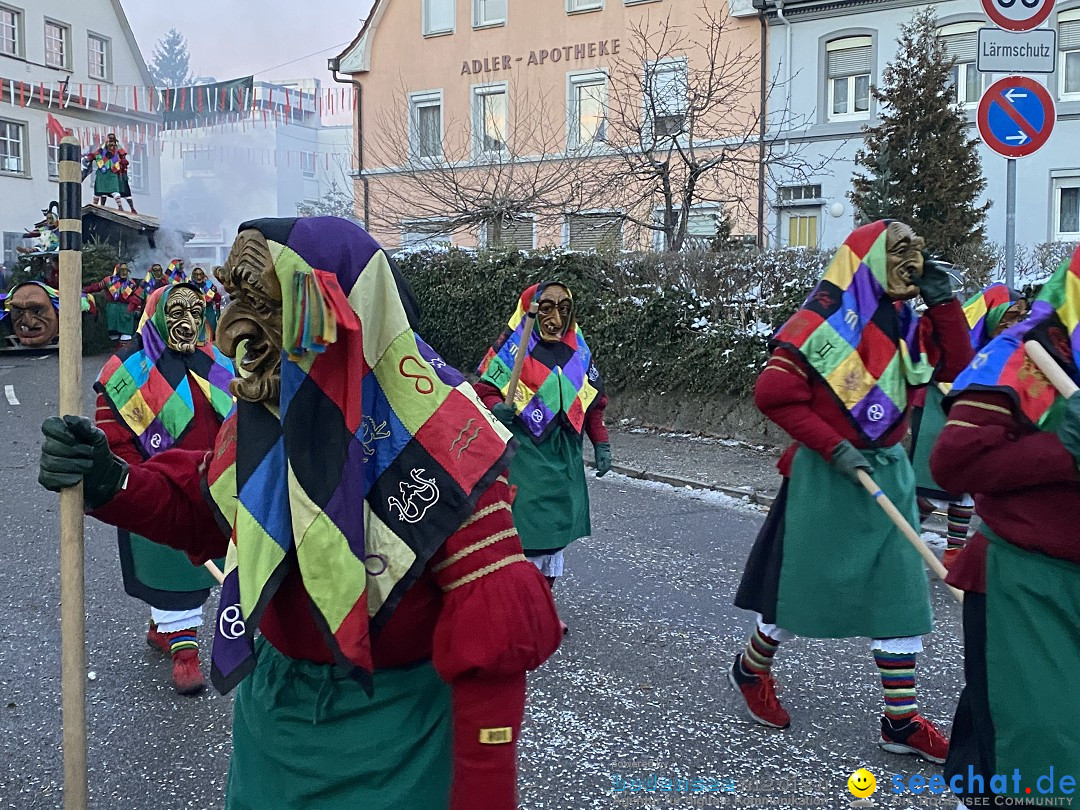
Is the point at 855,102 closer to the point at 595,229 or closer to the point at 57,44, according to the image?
the point at 595,229

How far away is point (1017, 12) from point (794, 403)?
3.28 metres

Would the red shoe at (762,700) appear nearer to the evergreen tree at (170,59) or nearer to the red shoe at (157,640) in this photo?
the red shoe at (157,640)

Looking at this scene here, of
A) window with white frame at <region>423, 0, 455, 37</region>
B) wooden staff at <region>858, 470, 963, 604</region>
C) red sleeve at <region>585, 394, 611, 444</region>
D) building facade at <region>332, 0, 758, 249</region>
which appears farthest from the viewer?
window with white frame at <region>423, 0, 455, 37</region>

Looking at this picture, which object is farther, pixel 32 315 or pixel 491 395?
pixel 32 315

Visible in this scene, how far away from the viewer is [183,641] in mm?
5020

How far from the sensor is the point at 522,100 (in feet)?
87.2

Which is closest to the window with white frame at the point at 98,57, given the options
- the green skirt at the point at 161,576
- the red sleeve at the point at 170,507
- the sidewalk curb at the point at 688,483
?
the sidewalk curb at the point at 688,483

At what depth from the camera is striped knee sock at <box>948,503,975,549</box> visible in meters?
6.90

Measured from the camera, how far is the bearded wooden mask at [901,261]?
13.4ft

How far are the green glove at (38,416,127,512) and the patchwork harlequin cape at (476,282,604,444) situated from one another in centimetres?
361

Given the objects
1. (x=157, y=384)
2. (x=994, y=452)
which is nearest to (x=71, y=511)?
(x=994, y=452)

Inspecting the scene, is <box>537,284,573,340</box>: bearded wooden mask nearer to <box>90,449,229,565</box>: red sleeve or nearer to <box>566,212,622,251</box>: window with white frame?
<box>90,449,229,565</box>: red sleeve

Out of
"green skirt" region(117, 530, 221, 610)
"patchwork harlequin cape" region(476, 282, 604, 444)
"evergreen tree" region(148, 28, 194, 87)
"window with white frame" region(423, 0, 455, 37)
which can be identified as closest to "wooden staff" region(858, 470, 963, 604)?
"patchwork harlequin cape" region(476, 282, 604, 444)

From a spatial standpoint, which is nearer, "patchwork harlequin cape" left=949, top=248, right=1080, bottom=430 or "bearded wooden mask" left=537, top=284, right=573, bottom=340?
"patchwork harlequin cape" left=949, top=248, right=1080, bottom=430
